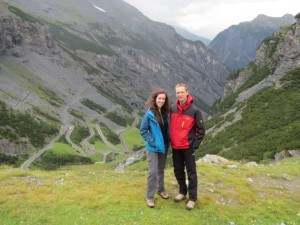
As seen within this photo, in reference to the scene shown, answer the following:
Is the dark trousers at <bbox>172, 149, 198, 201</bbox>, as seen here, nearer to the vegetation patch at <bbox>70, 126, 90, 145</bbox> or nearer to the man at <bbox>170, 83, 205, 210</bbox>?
the man at <bbox>170, 83, 205, 210</bbox>

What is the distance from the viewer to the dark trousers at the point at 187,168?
47.6 ft

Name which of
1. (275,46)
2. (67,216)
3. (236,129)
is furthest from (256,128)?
(275,46)

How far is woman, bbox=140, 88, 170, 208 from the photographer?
1431cm

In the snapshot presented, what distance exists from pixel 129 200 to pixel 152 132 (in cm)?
328

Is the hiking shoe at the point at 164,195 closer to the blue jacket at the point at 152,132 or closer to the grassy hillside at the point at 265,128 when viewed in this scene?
the blue jacket at the point at 152,132

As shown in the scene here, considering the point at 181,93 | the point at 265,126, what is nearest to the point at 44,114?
the point at 265,126

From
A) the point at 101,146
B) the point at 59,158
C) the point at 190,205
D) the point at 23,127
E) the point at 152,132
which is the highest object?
the point at 152,132

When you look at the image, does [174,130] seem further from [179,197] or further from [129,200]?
[129,200]

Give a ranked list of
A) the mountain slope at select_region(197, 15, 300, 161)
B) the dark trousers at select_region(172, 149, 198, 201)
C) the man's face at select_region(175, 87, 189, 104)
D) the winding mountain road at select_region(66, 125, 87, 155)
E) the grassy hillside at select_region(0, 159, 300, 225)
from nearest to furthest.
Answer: the grassy hillside at select_region(0, 159, 300, 225) < the man's face at select_region(175, 87, 189, 104) < the dark trousers at select_region(172, 149, 198, 201) < the mountain slope at select_region(197, 15, 300, 161) < the winding mountain road at select_region(66, 125, 87, 155)

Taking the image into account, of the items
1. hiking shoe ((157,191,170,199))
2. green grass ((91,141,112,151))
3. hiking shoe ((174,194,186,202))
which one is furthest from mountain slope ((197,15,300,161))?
green grass ((91,141,112,151))

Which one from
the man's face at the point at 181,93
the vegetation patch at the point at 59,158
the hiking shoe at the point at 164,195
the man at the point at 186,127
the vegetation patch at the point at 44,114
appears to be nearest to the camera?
the man's face at the point at 181,93

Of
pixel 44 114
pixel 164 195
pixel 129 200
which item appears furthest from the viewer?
pixel 44 114

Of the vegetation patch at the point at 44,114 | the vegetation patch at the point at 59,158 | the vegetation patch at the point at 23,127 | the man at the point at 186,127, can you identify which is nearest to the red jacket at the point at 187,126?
the man at the point at 186,127

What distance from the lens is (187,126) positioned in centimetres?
1427
